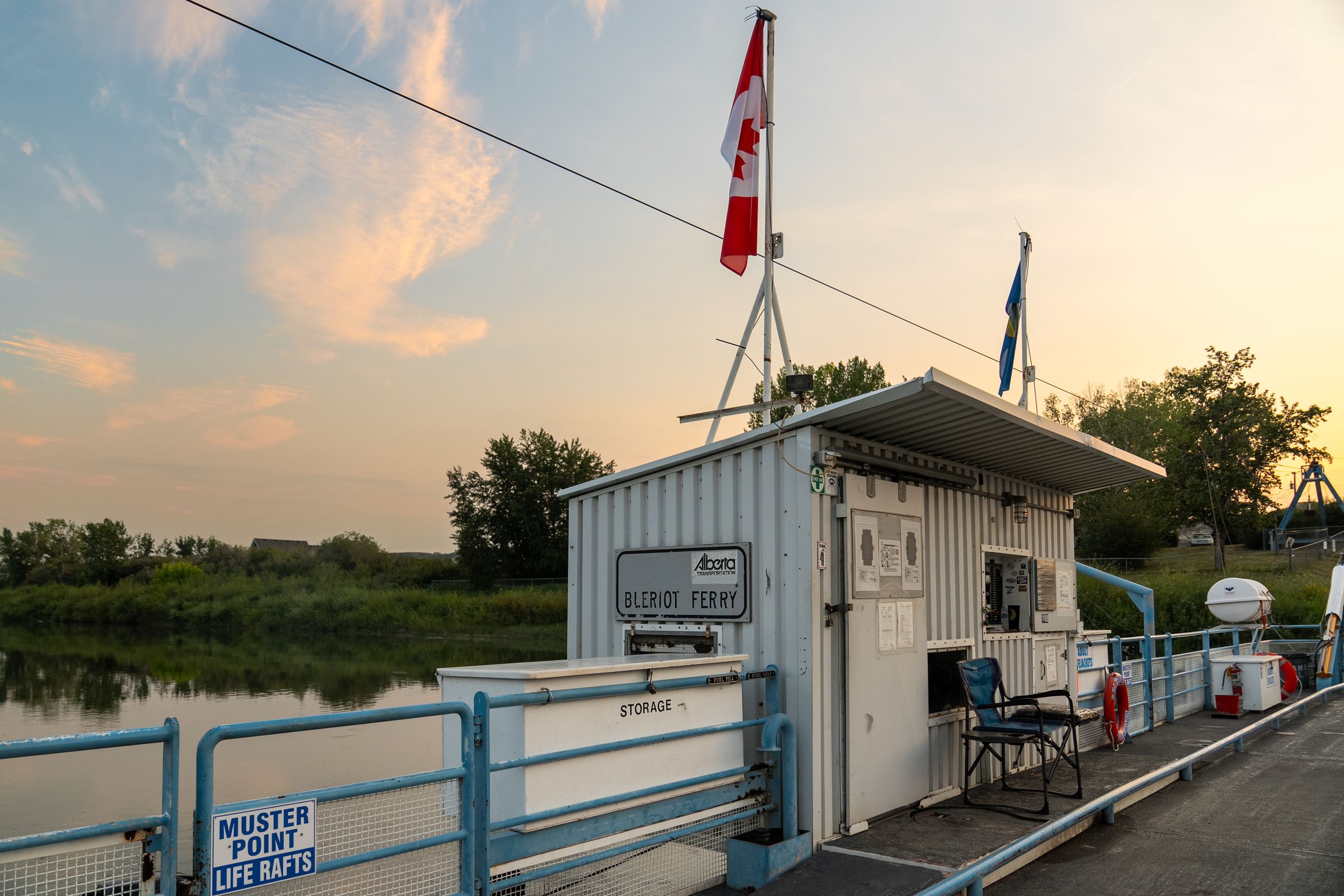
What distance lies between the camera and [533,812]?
13.7 feet

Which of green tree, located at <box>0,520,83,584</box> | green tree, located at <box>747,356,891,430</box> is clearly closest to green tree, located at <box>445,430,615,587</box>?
green tree, located at <box>747,356,891,430</box>

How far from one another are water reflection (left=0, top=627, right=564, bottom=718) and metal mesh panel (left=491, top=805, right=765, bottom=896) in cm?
2076

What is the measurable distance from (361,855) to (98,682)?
35.0 meters

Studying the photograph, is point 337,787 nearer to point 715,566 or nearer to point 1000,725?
point 715,566

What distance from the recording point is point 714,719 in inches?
206

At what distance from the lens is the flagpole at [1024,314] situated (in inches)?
496

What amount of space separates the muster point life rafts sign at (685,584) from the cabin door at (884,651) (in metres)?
0.69

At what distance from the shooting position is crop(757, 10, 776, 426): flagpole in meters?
8.35

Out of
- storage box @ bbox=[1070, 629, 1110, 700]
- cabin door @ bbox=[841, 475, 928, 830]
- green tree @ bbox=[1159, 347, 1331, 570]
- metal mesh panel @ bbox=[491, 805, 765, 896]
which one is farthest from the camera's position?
green tree @ bbox=[1159, 347, 1331, 570]

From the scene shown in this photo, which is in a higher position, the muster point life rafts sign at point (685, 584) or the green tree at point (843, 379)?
the green tree at point (843, 379)

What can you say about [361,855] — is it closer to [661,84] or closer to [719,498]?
[719,498]

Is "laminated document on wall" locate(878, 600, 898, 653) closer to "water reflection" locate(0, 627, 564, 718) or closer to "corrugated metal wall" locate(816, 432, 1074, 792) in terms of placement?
"corrugated metal wall" locate(816, 432, 1074, 792)

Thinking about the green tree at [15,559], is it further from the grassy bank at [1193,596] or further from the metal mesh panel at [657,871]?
the metal mesh panel at [657,871]

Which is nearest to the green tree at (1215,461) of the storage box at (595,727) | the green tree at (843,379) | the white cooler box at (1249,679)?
the green tree at (843,379)
